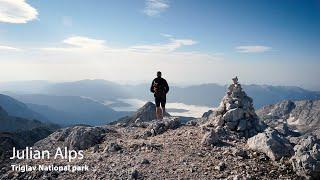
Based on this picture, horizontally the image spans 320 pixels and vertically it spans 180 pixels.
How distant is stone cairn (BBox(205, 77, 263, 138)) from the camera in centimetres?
2634

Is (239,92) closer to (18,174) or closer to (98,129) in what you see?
(98,129)

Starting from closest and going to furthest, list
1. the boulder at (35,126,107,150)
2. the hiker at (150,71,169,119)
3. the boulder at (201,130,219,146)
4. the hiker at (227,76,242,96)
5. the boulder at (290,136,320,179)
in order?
the boulder at (290,136,320,179)
the boulder at (201,130,219,146)
the boulder at (35,126,107,150)
the hiker at (227,76,242,96)
the hiker at (150,71,169,119)

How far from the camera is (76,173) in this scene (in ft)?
68.5

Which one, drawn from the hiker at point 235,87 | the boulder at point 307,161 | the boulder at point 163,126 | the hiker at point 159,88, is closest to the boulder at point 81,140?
the boulder at point 163,126

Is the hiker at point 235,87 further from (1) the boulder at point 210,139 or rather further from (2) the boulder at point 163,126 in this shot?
(1) the boulder at point 210,139

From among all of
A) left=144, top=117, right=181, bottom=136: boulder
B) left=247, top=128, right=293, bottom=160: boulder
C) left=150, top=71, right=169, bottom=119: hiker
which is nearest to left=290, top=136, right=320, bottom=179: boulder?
left=247, top=128, right=293, bottom=160: boulder

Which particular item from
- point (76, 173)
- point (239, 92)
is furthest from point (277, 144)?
point (76, 173)

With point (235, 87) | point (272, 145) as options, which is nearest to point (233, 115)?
point (235, 87)

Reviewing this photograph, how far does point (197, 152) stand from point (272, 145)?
4.37 metres

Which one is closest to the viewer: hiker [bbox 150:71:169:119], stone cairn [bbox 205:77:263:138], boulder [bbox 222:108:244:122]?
stone cairn [bbox 205:77:263:138]

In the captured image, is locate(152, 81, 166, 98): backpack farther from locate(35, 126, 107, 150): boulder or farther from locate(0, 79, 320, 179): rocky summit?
locate(35, 126, 107, 150): boulder

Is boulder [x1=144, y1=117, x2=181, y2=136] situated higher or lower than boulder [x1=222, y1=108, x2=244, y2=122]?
lower

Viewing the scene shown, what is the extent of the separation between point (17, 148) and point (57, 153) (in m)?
4.52

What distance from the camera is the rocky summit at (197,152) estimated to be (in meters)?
19.1
